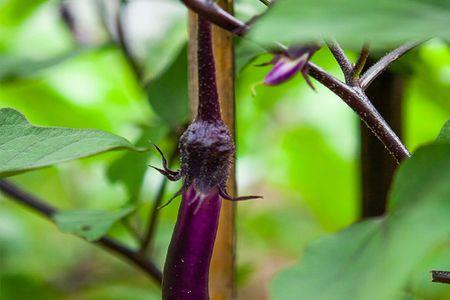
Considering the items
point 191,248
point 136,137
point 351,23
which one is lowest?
A: point 136,137

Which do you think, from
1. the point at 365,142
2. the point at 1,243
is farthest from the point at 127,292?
the point at 365,142

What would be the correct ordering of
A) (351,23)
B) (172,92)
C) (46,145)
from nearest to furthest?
(351,23) < (46,145) < (172,92)

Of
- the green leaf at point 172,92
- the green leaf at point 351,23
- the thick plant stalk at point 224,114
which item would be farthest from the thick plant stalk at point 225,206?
the green leaf at point 351,23

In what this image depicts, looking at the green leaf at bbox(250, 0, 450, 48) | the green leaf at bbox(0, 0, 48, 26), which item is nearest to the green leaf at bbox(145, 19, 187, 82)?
the green leaf at bbox(0, 0, 48, 26)

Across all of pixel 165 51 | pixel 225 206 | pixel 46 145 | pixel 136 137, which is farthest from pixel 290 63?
pixel 165 51

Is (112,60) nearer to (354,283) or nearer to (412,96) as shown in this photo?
(412,96)

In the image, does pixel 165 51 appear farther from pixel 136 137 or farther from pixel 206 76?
pixel 206 76
